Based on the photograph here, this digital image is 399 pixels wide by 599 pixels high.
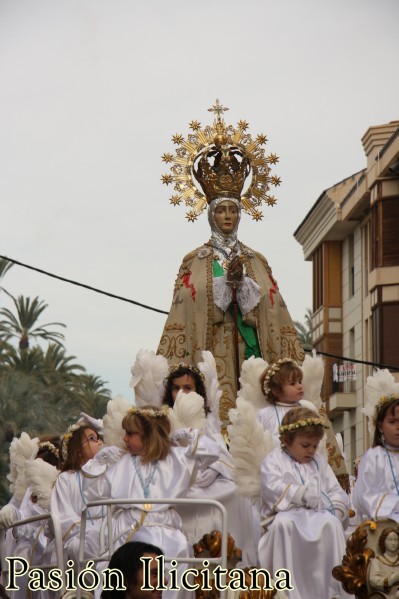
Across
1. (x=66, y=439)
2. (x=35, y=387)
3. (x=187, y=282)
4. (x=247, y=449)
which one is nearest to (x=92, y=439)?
(x=66, y=439)

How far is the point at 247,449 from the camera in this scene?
10961 mm

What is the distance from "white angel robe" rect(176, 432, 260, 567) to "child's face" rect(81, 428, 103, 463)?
97 centimetres

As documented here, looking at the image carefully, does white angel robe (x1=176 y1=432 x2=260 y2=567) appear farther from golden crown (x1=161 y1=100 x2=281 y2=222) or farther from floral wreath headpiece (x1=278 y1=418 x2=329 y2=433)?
golden crown (x1=161 y1=100 x2=281 y2=222)

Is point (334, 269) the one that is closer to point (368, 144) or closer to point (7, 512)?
point (368, 144)

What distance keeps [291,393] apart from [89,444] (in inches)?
67.3

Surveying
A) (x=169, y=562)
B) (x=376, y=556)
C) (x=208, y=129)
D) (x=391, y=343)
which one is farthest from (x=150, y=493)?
(x=391, y=343)

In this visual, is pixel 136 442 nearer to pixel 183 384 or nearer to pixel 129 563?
pixel 183 384

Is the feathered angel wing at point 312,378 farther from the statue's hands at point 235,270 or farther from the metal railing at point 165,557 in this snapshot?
the metal railing at point 165,557

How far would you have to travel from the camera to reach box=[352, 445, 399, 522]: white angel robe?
10.7 meters

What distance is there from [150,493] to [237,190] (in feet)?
17.0

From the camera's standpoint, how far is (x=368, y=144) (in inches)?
1834

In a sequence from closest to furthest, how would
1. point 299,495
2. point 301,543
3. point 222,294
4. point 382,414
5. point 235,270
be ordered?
point 301,543
point 299,495
point 382,414
point 235,270
point 222,294

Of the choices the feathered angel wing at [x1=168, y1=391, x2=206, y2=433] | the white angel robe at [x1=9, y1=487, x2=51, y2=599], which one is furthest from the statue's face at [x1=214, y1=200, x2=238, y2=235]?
the feathered angel wing at [x1=168, y1=391, x2=206, y2=433]

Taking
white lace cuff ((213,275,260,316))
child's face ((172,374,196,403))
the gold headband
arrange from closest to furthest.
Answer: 1. the gold headband
2. child's face ((172,374,196,403))
3. white lace cuff ((213,275,260,316))
